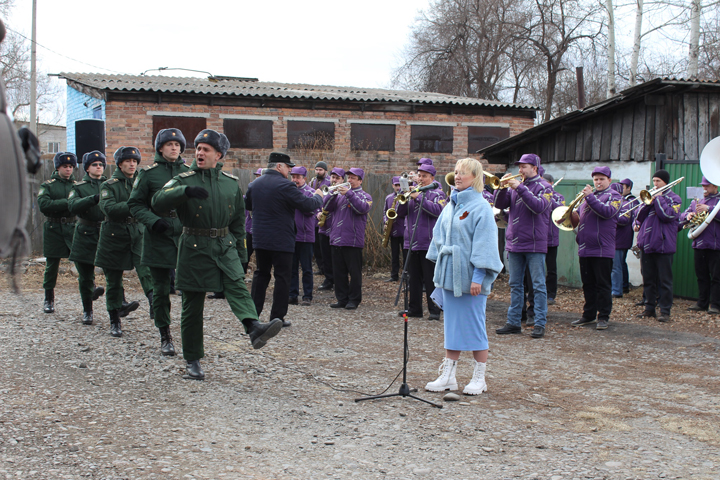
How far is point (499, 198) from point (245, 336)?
3543 millimetres

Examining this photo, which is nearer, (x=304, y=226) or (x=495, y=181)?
(x=495, y=181)

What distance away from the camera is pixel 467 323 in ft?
17.3

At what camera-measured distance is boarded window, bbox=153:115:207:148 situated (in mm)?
20016

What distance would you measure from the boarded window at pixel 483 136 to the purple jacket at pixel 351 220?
13.5 metres

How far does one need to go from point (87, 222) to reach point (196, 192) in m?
3.43

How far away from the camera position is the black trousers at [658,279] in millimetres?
9320

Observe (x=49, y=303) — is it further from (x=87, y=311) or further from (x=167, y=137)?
(x=167, y=137)

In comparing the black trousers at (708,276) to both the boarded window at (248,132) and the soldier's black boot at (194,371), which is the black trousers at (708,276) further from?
the boarded window at (248,132)

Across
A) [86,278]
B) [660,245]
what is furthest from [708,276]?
[86,278]

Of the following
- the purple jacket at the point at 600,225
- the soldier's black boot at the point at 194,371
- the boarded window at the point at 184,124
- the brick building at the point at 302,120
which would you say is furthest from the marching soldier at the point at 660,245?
the boarded window at the point at 184,124

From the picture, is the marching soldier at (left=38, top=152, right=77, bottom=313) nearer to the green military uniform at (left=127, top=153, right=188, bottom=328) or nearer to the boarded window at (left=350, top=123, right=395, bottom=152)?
the green military uniform at (left=127, top=153, right=188, bottom=328)

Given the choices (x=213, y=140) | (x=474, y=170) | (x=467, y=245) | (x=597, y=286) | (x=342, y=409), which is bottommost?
(x=342, y=409)

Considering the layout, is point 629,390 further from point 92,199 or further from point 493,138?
point 493,138

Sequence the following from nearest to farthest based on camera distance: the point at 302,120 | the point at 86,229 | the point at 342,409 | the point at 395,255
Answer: the point at 342,409
the point at 86,229
the point at 395,255
the point at 302,120
